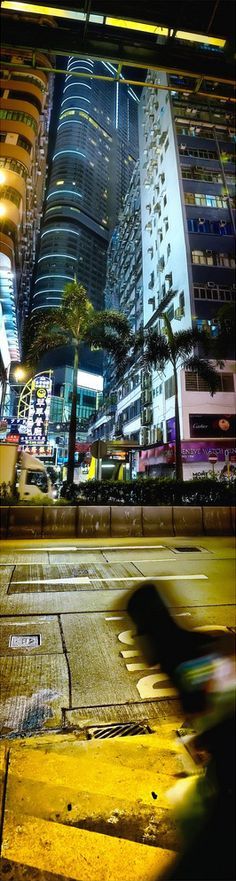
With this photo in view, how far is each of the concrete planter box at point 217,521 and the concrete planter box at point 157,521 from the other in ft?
3.66

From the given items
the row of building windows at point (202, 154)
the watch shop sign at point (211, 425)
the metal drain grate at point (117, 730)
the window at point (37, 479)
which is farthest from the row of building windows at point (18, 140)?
the metal drain grate at point (117, 730)

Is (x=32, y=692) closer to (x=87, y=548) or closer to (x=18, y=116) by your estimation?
(x=87, y=548)

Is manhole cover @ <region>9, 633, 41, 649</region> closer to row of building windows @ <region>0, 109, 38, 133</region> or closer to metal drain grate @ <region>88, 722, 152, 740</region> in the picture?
metal drain grate @ <region>88, 722, 152, 740</region>

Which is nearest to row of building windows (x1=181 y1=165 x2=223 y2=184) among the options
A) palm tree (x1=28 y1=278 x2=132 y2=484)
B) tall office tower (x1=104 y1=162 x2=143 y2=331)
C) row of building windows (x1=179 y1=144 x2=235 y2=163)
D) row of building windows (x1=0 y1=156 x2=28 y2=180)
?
row of building windows (x1=179 y1=144 x2=235 y2=163)

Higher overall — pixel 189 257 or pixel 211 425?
pixel 189 257

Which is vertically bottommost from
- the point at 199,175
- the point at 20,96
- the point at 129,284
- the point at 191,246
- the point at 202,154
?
the point at 191,246

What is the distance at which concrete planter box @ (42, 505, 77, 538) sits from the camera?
10.3 metres

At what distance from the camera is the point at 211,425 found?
88.2ft

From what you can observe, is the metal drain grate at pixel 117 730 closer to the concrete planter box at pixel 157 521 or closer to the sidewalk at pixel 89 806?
the sidewalk at pixel 89 806

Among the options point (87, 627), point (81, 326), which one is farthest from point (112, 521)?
point (81, 326)

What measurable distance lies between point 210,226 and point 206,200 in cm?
310

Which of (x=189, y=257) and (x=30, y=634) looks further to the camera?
(x=189, y=257)

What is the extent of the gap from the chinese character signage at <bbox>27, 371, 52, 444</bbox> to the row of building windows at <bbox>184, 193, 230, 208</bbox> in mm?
21193

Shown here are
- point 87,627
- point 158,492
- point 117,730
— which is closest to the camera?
point 117,730
